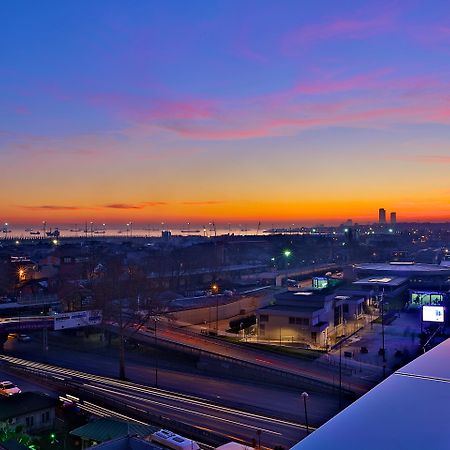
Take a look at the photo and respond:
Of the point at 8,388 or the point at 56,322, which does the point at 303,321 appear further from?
the point at 8,388

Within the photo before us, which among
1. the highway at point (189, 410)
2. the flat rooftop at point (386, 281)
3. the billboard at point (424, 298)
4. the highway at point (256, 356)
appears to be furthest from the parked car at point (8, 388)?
the flat rooftop at point (386, 281)

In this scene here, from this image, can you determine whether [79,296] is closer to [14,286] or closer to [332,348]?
[14,286]

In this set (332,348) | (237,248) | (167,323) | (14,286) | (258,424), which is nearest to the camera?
(258,424)

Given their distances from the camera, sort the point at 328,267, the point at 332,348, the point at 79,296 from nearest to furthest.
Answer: the point at 332,348 → the point at 79,296 → the point at 328,267

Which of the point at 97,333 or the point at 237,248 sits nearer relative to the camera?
the point at 97,333

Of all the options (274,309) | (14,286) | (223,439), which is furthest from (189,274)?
(223,439)

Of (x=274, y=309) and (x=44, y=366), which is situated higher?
(x=274, y=309)

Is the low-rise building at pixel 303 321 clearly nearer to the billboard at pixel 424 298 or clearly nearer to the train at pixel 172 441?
the billboard at pixel 424 298
